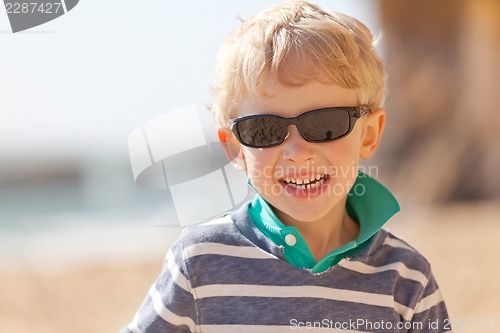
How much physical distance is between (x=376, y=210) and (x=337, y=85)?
0.43m

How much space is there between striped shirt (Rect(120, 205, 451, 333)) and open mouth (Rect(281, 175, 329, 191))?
0.60ft

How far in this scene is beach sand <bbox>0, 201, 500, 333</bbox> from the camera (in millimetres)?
4988

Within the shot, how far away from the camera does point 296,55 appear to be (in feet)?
6.63

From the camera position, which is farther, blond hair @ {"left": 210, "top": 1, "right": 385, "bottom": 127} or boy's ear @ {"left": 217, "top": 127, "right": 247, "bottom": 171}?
boy's ear @ {"left": 217, "top": 127, "right": 247, "bottom": 171}

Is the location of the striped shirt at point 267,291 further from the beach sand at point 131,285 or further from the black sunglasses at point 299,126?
the beach sand at point 131,285

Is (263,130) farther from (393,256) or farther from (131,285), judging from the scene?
(131,285)

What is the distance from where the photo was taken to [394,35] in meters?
9.38

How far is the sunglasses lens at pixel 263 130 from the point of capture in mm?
2002

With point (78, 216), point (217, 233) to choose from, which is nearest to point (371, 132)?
point (217, 233)

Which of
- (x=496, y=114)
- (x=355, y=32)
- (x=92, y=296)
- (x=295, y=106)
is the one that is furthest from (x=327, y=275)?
(x=496, y=114)

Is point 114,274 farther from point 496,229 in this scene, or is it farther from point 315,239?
point 315,239

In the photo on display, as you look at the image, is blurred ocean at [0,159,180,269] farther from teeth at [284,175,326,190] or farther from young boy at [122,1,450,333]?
teeth at [284,175,326,190]

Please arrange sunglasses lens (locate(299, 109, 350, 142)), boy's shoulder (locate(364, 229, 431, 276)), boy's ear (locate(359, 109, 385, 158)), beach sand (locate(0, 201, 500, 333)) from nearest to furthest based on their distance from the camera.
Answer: sunglasses lens (locate(299, 109, 350, 142)) → boy's shoulder (locate(364, 229, 431, 276)) → boy's ear (locate(359, 109, 385, 158)) → beach sand (locate(0, 201, 500, 333))

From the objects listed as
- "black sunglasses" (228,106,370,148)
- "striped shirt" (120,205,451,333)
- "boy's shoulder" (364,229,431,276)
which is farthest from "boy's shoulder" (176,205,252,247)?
"boy's shoulder" (364,229,431,276)
